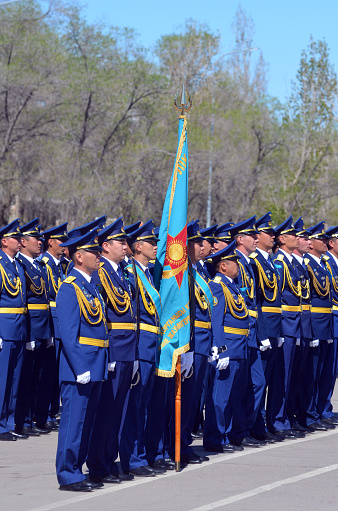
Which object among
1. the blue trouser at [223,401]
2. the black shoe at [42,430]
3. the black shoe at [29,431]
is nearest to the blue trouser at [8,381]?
the black shoe at [29,431]

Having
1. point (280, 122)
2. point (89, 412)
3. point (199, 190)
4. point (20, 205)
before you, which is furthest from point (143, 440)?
point (280, 122)

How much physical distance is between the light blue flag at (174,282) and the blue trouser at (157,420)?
299mm

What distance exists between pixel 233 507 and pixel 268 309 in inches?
136

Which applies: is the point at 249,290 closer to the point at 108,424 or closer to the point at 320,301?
the point at 320,301

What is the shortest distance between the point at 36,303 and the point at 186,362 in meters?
2.52

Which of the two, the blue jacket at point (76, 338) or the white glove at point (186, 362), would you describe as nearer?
the blue jacket at point (76, 338)

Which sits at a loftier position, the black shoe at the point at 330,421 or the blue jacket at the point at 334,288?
the blue jacket at the point at 334,288

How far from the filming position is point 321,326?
10.7 m

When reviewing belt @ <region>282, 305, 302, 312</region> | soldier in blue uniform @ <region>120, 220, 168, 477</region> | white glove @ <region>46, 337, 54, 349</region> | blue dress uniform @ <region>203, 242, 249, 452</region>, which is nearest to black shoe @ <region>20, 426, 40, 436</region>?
white glove @ <region>46, 337, 54, 349</region>

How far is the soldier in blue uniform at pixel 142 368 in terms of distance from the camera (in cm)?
788

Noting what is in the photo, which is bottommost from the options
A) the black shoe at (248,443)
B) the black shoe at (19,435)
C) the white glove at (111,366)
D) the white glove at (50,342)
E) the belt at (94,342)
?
the black shoe at (19,435)

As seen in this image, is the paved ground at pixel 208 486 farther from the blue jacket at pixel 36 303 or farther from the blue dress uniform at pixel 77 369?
the blue jacket at pixel 36 303

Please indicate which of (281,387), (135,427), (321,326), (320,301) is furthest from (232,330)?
(320,301)

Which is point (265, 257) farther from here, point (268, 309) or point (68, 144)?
point (68, 144)
